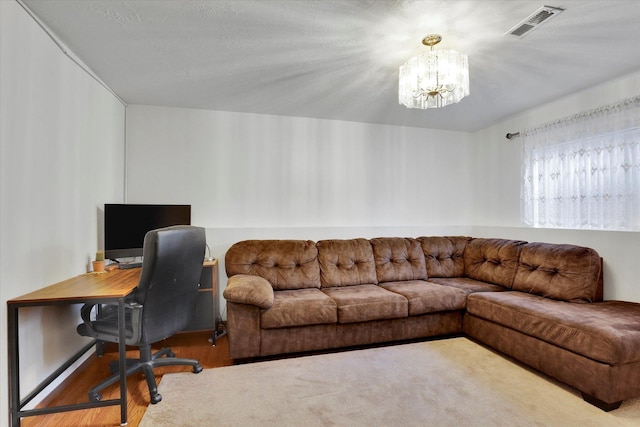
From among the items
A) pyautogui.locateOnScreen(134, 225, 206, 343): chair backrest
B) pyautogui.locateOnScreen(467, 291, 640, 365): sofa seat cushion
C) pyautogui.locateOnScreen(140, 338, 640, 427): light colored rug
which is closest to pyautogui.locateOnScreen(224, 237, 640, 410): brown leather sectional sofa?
pyautogui.locateOnScreen(467, 291, 640, 365): sofa seat cushion

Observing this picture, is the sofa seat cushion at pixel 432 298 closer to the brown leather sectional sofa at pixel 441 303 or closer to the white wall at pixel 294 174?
the brown leather sectional sofa at pixel 441 303

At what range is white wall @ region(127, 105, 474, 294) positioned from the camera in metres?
3.23

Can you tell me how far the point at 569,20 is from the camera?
1792 millimetres

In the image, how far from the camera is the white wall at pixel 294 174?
3230mm

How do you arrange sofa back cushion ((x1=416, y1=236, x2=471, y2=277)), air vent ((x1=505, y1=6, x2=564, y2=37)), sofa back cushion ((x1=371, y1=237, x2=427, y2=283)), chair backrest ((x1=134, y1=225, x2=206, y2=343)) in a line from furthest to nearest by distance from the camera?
1. sofa back cushion ((x1=416, y1=236, x2=471, y2=277))
2. sofa back cushion ((x1=371, y1=237, x2=427, y2=283))
3. chair backrest ((x1=134, y1=225, x2=206, y2=343))
4. air vent ((x1=505, y1=6, x2=564, y2=37))

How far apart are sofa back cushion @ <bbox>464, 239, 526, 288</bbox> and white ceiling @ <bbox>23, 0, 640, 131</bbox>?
1.49 m

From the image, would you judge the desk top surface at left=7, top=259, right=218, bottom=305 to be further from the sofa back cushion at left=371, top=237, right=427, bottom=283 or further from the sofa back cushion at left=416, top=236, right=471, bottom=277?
the sofa back cushion at left=416, top=236, right=471, bottom=277

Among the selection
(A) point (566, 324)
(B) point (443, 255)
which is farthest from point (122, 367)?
(B) point (443, 255)

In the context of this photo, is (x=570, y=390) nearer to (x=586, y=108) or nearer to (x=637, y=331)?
(x=637, y=331)

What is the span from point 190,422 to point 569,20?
3172mm

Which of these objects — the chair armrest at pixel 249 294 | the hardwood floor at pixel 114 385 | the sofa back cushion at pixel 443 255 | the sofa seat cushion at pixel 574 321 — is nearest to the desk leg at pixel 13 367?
the hardwood floor at pixel 114 385

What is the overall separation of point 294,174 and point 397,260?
1.52 metres

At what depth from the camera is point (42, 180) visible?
1.88m

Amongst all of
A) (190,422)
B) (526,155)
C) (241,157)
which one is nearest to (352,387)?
(190,422)
